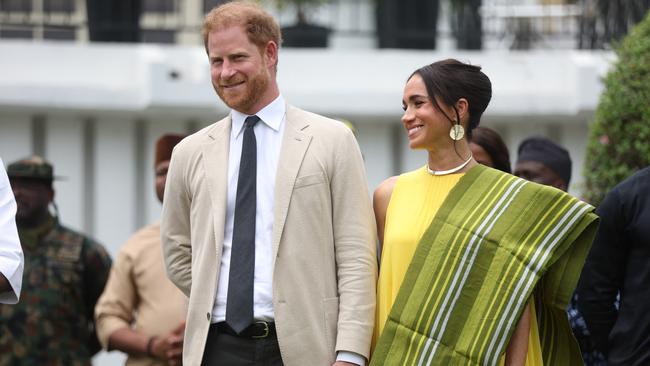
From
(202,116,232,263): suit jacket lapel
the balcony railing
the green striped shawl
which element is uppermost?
the balcony railing

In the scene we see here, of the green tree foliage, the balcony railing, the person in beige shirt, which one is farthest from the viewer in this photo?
the balcony railing

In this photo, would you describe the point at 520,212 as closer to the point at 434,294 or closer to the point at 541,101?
the point at 434,294

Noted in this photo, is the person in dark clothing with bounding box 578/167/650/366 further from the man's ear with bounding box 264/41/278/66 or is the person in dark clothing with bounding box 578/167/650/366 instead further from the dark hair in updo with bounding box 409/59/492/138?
the man's ear with bounding box 264/41/278/66

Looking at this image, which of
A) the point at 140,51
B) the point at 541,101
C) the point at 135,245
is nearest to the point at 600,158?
the point at 135,245

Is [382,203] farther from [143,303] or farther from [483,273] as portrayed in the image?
[143,303]

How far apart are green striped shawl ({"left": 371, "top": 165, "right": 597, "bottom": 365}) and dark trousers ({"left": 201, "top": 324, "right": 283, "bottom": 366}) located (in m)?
0.35

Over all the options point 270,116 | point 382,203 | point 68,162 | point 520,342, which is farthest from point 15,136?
point 520,342

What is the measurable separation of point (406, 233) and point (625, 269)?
1149 millimetres

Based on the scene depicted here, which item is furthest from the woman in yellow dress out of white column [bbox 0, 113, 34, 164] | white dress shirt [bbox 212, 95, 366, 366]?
white column [bbox 0, 113, 34, 164]

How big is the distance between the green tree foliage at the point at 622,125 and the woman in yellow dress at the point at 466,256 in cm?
169

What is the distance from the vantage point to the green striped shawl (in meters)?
4.58

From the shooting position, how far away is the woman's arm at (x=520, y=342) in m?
4.63

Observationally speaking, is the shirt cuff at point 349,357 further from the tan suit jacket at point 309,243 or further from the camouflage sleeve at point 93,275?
the camouflage sleeve at point 93,275

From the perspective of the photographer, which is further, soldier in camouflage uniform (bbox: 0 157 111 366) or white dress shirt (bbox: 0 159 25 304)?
soldier in camouflage uniform (bbox: 0 157 111 366)
